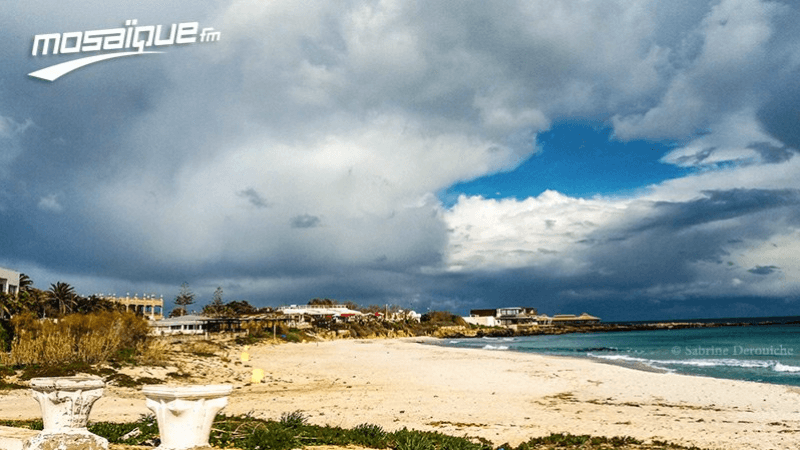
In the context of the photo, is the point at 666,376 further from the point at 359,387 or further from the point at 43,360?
the point at 43,360

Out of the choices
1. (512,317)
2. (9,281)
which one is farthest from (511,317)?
(9,281)

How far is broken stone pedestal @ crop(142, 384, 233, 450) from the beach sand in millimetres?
6892

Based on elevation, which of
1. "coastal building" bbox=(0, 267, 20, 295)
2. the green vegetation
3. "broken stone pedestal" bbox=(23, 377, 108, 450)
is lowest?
the green vegetation

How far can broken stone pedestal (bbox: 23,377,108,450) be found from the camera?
6.94m

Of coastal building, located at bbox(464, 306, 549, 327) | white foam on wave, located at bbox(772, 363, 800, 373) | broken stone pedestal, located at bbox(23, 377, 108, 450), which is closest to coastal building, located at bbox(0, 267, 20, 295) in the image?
broken stone pedestal, located at bbox(23, 377, 108, 450)

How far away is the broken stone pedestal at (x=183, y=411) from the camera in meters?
6.62

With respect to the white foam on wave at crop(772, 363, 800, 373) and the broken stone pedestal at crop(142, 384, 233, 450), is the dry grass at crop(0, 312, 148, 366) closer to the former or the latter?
the broken stone pedestal at crop(142, 384, 233, 450)

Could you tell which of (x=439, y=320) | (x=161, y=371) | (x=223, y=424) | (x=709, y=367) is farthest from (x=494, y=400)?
(x=439, y=320)

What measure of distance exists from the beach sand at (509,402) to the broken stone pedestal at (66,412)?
6.52 meters

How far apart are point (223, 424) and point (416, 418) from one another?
679 cm

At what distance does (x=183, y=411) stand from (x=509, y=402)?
46.7 feet

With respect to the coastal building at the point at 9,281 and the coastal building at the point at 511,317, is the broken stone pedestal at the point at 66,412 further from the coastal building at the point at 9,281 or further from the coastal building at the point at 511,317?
the coastal building at the point at 511,317

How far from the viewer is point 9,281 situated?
136 ft

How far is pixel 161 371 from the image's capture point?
24656mm
